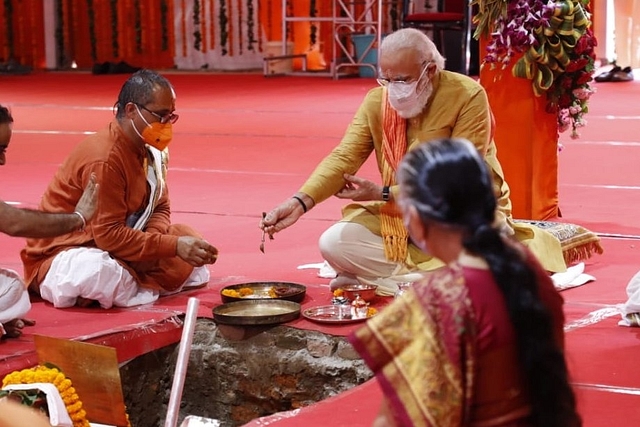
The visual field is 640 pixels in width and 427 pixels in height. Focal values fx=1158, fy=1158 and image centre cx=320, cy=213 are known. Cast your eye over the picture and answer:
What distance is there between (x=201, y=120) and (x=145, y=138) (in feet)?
22.7

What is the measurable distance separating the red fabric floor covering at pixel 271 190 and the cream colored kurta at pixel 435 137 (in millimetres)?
349

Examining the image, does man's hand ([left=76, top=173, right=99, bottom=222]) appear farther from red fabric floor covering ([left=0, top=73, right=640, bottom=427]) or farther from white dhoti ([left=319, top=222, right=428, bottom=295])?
white dhoti ([left=319, top=222, right=428, bottom=295])

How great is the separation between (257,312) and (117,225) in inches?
27.9

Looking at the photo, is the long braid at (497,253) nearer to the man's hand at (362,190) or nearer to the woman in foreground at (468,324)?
the woman in foreground at (468,324)

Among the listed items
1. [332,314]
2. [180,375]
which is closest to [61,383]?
[180,375]

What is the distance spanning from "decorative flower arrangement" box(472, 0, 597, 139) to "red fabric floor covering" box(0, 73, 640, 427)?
742 mm

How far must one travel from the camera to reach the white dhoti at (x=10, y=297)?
178 inches

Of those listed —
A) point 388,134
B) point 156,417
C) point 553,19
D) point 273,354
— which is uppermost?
point 553,19

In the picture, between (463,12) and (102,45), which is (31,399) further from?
(102,45)

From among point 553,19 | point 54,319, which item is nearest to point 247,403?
point 54,319

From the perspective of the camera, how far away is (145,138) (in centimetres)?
497

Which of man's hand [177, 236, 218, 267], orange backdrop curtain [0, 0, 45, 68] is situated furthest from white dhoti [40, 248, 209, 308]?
orange backdrop curtain [0, 0, 45, 68]

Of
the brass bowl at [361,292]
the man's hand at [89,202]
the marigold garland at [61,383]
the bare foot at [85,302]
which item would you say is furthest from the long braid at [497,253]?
the bare foot at [85,302]

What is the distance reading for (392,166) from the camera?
5.15m
